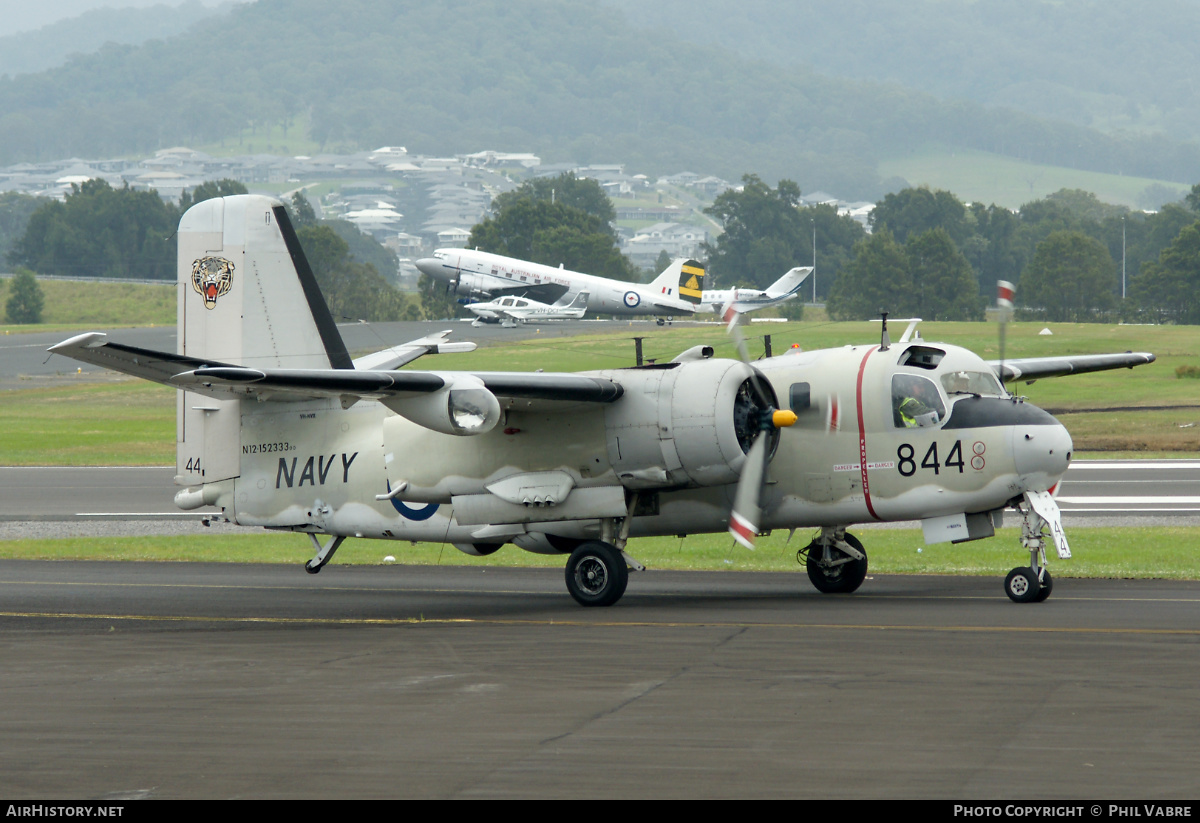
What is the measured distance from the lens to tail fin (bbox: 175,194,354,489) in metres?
20.8

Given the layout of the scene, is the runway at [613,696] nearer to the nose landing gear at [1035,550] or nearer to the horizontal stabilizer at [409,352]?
the nose landing gear at [1035,550]

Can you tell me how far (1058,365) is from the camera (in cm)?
2141

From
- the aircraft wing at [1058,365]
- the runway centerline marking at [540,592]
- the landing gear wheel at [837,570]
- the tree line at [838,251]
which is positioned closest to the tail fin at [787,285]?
the tree line at [838,251]

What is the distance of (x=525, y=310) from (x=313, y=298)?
70716mm

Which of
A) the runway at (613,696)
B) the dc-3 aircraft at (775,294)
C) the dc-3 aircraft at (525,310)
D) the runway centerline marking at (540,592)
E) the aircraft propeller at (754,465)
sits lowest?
the runway centerline marking at (540,592)

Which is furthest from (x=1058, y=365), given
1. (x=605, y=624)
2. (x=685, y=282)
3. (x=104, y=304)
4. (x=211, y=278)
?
(x=104, y=304)

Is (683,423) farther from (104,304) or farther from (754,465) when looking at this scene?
(104,304)

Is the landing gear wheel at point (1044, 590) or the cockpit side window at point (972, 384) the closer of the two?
the landing gear wheel at point (1044, 590)

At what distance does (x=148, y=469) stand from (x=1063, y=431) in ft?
109

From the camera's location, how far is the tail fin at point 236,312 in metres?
20.8

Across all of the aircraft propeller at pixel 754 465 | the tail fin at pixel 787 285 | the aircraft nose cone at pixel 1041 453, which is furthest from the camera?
the tail fin at pixel 787 285

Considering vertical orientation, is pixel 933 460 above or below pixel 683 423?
below

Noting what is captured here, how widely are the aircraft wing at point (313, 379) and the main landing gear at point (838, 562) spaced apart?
4.20 meters

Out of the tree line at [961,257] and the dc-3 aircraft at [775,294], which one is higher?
the tree line at [961,257]
